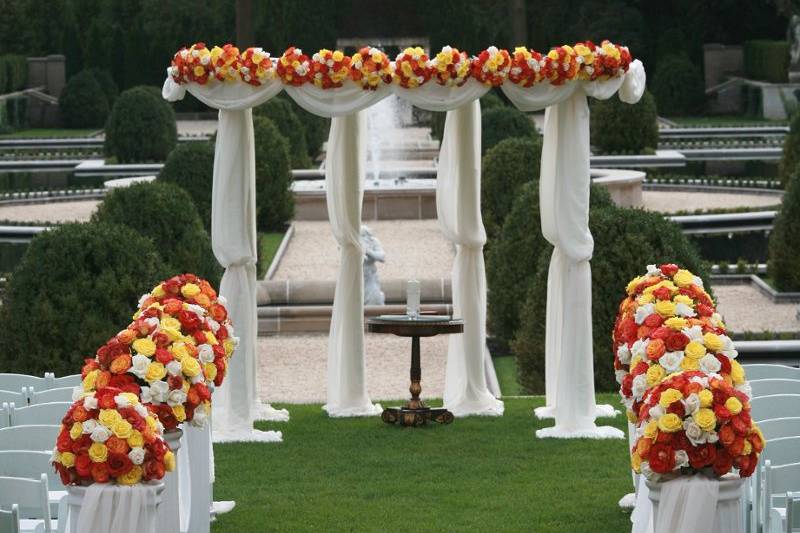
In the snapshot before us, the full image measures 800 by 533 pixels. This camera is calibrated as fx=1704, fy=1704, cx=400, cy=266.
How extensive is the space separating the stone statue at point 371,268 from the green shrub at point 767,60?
33230 millimetres

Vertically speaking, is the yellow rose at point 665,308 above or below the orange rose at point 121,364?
above

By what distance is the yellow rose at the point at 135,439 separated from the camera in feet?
21.8

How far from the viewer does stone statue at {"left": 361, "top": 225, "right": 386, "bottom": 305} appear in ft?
51.2

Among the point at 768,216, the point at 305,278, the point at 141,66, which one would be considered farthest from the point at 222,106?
the point at 141,66

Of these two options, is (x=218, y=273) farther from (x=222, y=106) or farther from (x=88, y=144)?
(x=88, y=144)

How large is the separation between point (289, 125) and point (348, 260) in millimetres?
16804

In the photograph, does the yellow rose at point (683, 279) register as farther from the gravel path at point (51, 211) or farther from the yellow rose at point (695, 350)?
the gravel path at point (51, 211)

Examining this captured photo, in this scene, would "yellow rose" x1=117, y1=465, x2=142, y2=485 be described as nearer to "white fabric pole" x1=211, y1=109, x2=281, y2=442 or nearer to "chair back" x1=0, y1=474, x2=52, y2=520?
"chair back" x1=0, y1=474, x2=52, y2=520

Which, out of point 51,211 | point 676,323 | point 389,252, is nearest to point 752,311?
point 389,252

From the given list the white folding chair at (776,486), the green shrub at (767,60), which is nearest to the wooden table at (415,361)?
the white folding chair at (776,486)

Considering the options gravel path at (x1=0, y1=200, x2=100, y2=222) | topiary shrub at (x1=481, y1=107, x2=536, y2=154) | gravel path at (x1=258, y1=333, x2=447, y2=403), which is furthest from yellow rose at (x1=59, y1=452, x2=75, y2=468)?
topiary shrub at (x1=481, y1=107, x2=536, y2=154)

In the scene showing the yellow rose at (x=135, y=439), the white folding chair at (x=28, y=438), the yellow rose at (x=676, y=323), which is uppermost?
the yellow rose at (x=676, y=323)

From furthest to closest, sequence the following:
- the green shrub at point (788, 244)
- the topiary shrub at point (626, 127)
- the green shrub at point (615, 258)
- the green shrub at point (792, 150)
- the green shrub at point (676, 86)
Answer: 1. the green shrub at point (676, 86)
2. the topiary shrub at point (626, 127)
3. the green shrub at point (792, 150)
4. the green shrub at point (788, 244)
5. the green shrub at point (615, 258)

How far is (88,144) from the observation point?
4075 centimetres
